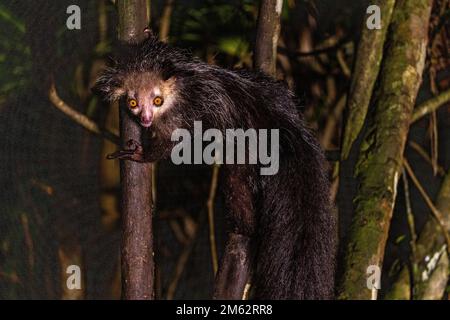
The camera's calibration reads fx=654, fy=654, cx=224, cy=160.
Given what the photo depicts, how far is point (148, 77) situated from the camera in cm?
189

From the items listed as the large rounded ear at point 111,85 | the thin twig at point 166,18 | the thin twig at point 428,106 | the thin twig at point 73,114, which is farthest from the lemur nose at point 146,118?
the thin twig at point 428,106

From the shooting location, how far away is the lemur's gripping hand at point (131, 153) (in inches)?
69.9

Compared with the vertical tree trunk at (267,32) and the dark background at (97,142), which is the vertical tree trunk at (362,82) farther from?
the vertical tree trunk at (267,32)

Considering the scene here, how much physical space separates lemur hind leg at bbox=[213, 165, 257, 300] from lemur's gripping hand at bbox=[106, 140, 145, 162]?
0.34m

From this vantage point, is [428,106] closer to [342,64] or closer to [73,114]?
[342,64]

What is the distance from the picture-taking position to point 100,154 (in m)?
2.66

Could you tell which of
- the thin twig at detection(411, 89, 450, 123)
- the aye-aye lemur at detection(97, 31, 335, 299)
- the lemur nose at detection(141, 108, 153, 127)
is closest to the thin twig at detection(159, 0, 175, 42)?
the aye-aye lemur at detection(97, 31, 335, 299)

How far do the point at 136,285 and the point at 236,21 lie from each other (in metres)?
1.23

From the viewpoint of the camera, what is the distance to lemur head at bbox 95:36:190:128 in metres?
1.88

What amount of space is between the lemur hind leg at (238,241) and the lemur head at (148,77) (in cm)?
32

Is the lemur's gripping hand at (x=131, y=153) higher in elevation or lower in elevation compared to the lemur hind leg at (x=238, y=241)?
higher

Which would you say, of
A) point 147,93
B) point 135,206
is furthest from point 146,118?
point 135,206
